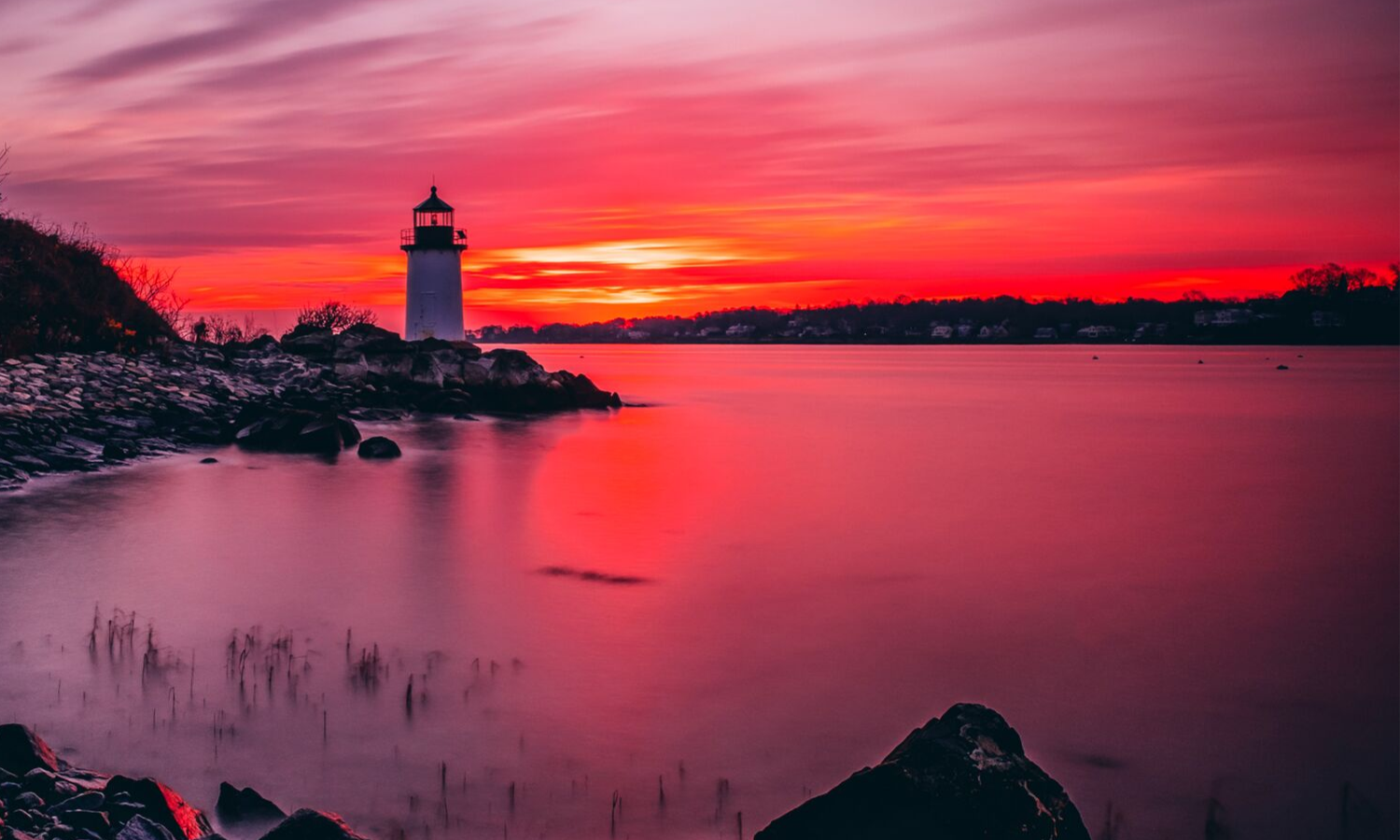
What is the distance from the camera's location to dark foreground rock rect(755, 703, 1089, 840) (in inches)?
159

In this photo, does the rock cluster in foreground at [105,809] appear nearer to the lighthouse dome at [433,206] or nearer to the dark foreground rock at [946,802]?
the dark foreground rock at [946,802]

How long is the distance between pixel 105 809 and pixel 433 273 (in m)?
36.4

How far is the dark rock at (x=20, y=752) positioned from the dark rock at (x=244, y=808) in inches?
30.9

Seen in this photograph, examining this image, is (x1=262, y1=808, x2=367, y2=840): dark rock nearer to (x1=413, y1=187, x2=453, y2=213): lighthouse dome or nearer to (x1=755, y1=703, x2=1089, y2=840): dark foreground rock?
(x1=755, y1=703, x2=1089, y2=840): dark foreground rock

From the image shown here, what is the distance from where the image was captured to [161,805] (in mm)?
4441

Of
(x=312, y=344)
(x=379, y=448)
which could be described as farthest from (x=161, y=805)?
(x=312, y=344)

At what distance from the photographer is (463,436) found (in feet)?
85.8

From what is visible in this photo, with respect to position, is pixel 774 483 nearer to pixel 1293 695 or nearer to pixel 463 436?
pixel 463 436

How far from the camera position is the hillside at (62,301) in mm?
24562

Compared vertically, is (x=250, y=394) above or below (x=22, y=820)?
above

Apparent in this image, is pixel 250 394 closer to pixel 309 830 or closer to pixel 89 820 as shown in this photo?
pixel 89 820

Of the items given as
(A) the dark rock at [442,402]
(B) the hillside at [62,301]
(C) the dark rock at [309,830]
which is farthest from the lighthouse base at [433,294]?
(C) the dark rock at [309,830]

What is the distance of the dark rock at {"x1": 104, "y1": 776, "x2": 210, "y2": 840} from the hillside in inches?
865

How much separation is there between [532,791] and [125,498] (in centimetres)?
1205
